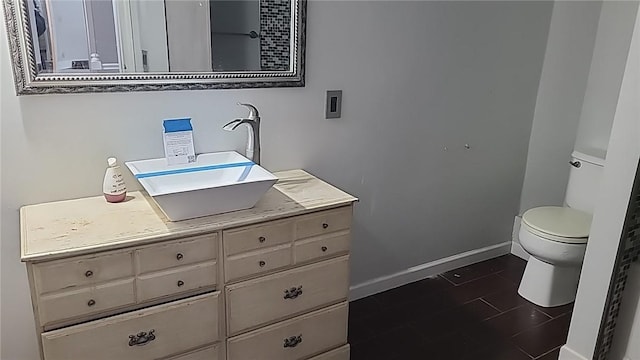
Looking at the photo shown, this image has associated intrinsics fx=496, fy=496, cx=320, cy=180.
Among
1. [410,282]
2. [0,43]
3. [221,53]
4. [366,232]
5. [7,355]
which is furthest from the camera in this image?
[410,282]

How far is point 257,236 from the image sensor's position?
170 centimetres

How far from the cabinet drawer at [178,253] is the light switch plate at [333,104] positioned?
891mm

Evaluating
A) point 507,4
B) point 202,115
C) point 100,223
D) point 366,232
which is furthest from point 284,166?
point 507,4

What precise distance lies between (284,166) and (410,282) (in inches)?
43.9

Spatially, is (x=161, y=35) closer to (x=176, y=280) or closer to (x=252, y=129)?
(x=252, y=129)

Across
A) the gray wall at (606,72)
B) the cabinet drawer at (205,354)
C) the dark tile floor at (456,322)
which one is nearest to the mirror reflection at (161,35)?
the cabinet drawer at (205,354)

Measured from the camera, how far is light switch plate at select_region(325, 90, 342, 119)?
7.35 ft

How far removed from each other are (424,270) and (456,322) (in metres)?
0.43

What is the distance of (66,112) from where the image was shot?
1.71 m

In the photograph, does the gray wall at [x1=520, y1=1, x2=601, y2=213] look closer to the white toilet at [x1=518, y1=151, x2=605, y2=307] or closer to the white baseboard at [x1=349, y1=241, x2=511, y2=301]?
the white toilet at [x1=518, y1=151, x2=605, y2=307]

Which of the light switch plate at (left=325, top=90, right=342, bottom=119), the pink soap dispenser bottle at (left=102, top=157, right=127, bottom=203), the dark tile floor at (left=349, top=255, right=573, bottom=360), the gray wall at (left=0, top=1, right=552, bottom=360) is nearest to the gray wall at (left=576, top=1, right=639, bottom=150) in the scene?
the gray wall at (left=0, top=1, right=552, bottom=360)

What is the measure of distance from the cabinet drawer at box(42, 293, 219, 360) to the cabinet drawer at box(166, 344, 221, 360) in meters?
0.02

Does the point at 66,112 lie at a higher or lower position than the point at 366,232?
higher

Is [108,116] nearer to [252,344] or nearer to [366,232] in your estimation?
[252,344]
